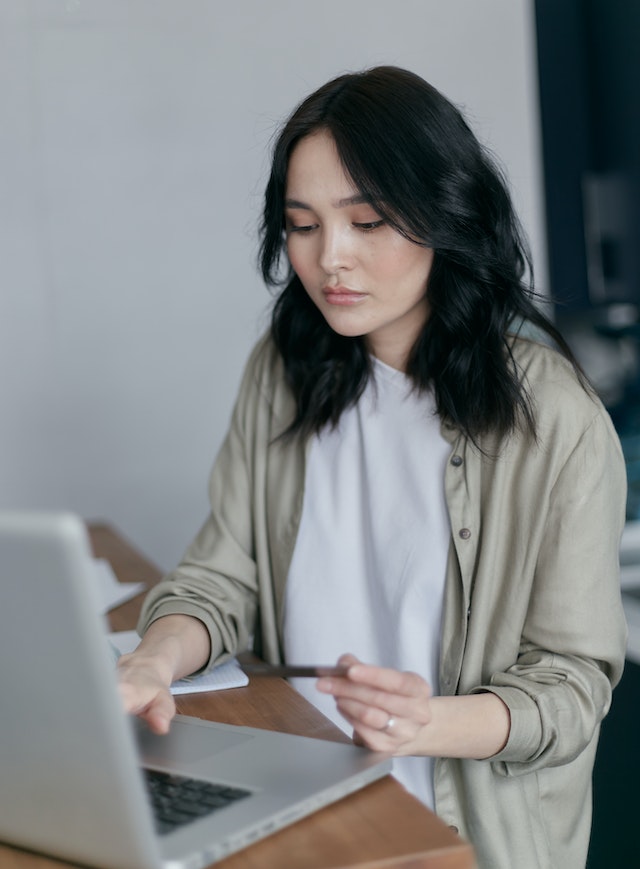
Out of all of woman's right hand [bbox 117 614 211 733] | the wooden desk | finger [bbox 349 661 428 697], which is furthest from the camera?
woman's right hand [bbox 117 614 211 733]

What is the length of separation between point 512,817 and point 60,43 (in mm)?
2202

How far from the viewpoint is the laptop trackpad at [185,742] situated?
91 cm

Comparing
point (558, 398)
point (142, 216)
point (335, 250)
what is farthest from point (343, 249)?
point (142, 216)

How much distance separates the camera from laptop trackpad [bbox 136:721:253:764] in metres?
0.91

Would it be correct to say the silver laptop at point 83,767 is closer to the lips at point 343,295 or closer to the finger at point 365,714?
the finger at point 365,714

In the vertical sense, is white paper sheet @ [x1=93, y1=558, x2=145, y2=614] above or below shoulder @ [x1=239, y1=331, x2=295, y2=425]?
below

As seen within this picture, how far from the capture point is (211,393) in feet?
9.41

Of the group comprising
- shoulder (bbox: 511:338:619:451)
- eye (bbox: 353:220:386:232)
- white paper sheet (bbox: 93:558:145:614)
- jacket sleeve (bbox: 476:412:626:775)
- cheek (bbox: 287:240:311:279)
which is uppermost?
eye (bbox: 353:220:386:232)

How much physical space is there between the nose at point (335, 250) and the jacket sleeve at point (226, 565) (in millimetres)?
319

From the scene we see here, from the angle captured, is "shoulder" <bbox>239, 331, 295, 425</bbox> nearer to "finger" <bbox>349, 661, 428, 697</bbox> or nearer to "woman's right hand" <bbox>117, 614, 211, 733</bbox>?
"woman's right hand" <bbox>117, 614, 211, 733</bbox>

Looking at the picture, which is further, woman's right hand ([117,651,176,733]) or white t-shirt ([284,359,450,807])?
white t-shirt ([284,359,450,807])

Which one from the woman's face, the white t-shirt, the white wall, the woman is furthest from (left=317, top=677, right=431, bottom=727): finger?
the white wall

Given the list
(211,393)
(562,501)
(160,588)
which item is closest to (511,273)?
(562,501)

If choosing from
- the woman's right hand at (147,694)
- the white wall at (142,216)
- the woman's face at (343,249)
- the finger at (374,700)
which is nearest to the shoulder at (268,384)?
the woman's face at (343,249)
